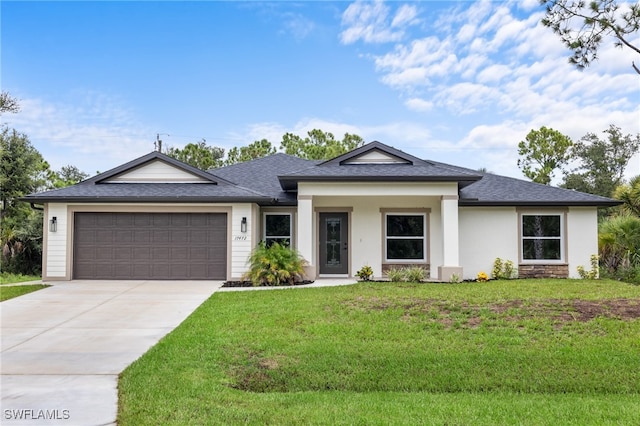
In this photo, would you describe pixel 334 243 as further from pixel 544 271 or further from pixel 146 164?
pixel 544 271

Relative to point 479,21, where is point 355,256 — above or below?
below

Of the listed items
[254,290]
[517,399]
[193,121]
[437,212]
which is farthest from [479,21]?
[193,121]

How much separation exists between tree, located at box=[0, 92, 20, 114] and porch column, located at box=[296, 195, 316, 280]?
8.08 metres

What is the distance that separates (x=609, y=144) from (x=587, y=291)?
3010cm

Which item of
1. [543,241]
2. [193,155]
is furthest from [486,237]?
[193,155]

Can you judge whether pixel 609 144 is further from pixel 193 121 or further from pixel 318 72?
pixel 193 121

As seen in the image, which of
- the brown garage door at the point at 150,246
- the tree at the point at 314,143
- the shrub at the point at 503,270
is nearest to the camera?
the brown garage door at the point at 150,246

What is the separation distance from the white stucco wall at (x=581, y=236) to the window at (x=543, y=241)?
0.33 metres

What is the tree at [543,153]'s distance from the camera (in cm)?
3669

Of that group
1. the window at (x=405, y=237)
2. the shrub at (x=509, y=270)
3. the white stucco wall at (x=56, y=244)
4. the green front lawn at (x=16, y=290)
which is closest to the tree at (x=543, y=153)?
the shrub at (x=509, y=270)

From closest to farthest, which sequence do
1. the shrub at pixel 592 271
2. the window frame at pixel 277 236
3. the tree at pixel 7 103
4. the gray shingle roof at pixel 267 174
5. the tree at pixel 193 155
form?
the tree at pixel 7 103, the shrub at pixel 592 271, the window frame at pixel 277 236, the gray shingle roof at pixel 267 174, the tree at pixel 193 155

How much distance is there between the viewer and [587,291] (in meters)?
10.9

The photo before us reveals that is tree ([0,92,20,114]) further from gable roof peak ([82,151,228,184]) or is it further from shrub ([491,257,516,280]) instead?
shrub ([491,257,516,280])

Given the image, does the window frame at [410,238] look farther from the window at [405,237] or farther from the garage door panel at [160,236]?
the garage door panel at [160,236]
